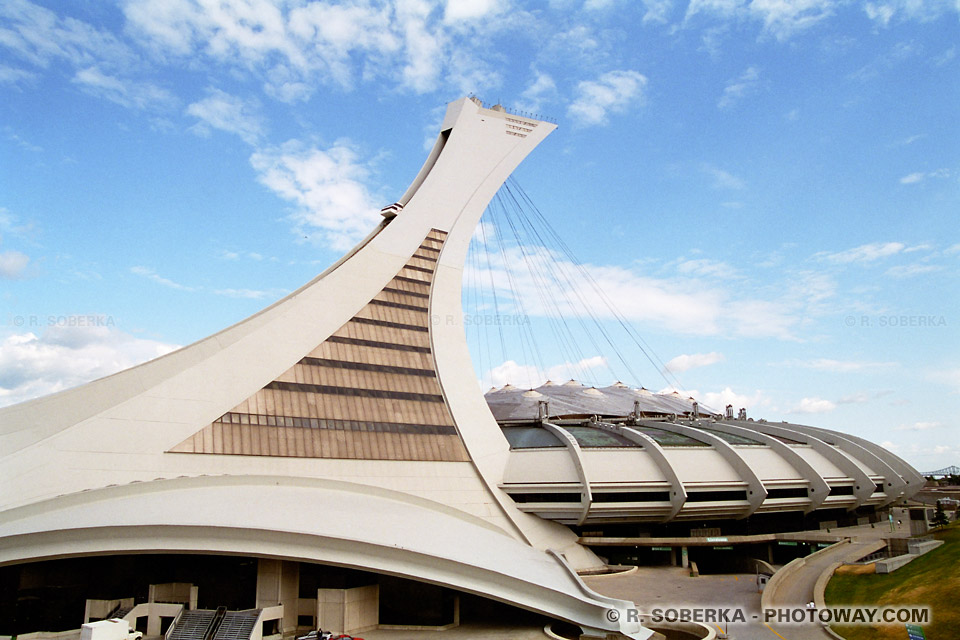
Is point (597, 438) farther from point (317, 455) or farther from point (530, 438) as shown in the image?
point (317, 455)

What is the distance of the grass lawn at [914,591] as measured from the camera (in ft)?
66.7

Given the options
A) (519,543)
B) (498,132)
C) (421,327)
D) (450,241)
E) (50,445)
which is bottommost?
(519,543)

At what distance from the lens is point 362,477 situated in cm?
3253

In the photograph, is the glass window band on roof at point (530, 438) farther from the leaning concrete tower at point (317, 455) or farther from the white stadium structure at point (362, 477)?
the leaning concrete tower at point (317, 455)

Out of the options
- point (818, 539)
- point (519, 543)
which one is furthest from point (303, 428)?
point (818, 539)

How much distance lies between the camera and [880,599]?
77.7ft

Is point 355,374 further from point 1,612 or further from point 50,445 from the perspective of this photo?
point 1,612

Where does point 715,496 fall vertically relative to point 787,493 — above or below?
above

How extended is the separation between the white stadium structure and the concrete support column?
74mm

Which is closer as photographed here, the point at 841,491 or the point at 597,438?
the point at 597,438

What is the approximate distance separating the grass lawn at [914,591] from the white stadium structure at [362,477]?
8.00 m

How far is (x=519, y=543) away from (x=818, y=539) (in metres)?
20.9

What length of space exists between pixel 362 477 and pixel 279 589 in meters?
7.99

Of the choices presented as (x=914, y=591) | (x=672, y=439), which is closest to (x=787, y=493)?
(x=672, y=439)
